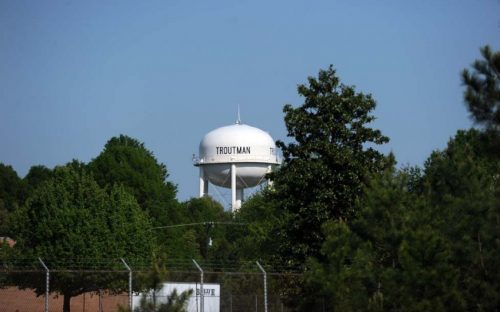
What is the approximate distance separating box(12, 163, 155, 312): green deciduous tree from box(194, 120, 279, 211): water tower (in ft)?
148

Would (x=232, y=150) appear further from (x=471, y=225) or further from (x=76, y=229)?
(x=471, y=225)

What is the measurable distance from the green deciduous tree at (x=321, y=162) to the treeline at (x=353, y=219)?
0.04 m

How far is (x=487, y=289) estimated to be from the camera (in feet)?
90.2

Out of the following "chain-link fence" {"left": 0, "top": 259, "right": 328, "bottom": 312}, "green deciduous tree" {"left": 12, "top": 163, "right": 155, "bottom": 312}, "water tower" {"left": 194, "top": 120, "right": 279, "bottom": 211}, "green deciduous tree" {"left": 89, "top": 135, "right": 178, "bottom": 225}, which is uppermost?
"water tower" {"left": 194, "top": 120, "right": 279, "bottom": 211}

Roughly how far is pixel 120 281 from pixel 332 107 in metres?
11.3

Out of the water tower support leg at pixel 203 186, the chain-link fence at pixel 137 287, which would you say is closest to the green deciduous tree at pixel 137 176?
the chain-link fence at pixel 137 287

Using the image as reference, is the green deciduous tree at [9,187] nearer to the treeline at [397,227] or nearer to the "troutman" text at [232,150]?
the "troutman" text at [232,150]

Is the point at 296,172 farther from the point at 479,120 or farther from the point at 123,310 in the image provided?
the point at 123,310

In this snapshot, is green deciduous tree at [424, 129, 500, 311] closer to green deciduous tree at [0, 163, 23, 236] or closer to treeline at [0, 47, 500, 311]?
treeline at [0, 47, 500, 311]

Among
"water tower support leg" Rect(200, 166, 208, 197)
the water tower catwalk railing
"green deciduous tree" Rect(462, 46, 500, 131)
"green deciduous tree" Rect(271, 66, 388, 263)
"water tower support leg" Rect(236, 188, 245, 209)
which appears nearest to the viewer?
"green deciduous tree" Rect(462, 46, 500, 131)

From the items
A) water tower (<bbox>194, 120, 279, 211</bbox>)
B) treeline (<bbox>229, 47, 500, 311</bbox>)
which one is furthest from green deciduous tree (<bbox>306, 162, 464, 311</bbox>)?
water tower (<bbox>194, 120, 279, 211</bbox>)

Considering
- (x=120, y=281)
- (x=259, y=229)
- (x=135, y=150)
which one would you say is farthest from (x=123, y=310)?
(x=135, y=150)

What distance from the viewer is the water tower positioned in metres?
97.9

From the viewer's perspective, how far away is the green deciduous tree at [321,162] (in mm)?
35500
